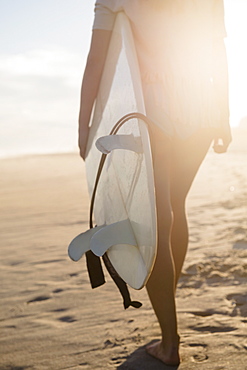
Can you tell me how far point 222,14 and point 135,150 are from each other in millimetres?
964

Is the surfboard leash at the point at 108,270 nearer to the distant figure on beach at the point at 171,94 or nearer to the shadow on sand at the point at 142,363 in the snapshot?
the distant figure on beach at the point at 171,94

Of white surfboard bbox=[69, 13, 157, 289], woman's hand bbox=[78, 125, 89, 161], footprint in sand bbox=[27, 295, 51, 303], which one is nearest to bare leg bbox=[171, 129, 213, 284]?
white surfboard bbox=[69, 13, 157, 289]

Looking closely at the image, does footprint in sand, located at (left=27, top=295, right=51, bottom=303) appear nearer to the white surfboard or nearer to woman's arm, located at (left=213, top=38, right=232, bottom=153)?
the white surfboard

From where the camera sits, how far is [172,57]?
2.02 metres

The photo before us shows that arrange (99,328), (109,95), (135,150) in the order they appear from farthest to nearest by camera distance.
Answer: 1. (99,328)
2. (109,95)
3. (135,150)

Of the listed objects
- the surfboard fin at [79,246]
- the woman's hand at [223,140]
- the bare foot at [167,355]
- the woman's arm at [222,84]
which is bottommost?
the bare foot at [167,355]

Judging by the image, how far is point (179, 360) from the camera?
199 centimetres

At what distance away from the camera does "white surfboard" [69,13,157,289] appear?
1663mm

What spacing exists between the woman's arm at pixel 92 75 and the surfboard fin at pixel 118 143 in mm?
486

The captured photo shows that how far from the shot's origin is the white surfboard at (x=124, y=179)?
1.66m

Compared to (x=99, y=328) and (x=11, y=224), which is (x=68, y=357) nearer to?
(x=99, y=328)

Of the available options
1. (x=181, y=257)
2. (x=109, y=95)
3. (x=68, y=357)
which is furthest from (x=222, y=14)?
(x=68, y=357)

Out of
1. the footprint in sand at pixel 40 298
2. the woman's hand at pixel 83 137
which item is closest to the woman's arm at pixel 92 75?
the woman's hand at pixel 83 137

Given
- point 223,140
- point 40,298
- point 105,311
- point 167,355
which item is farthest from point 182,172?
point 40,298
